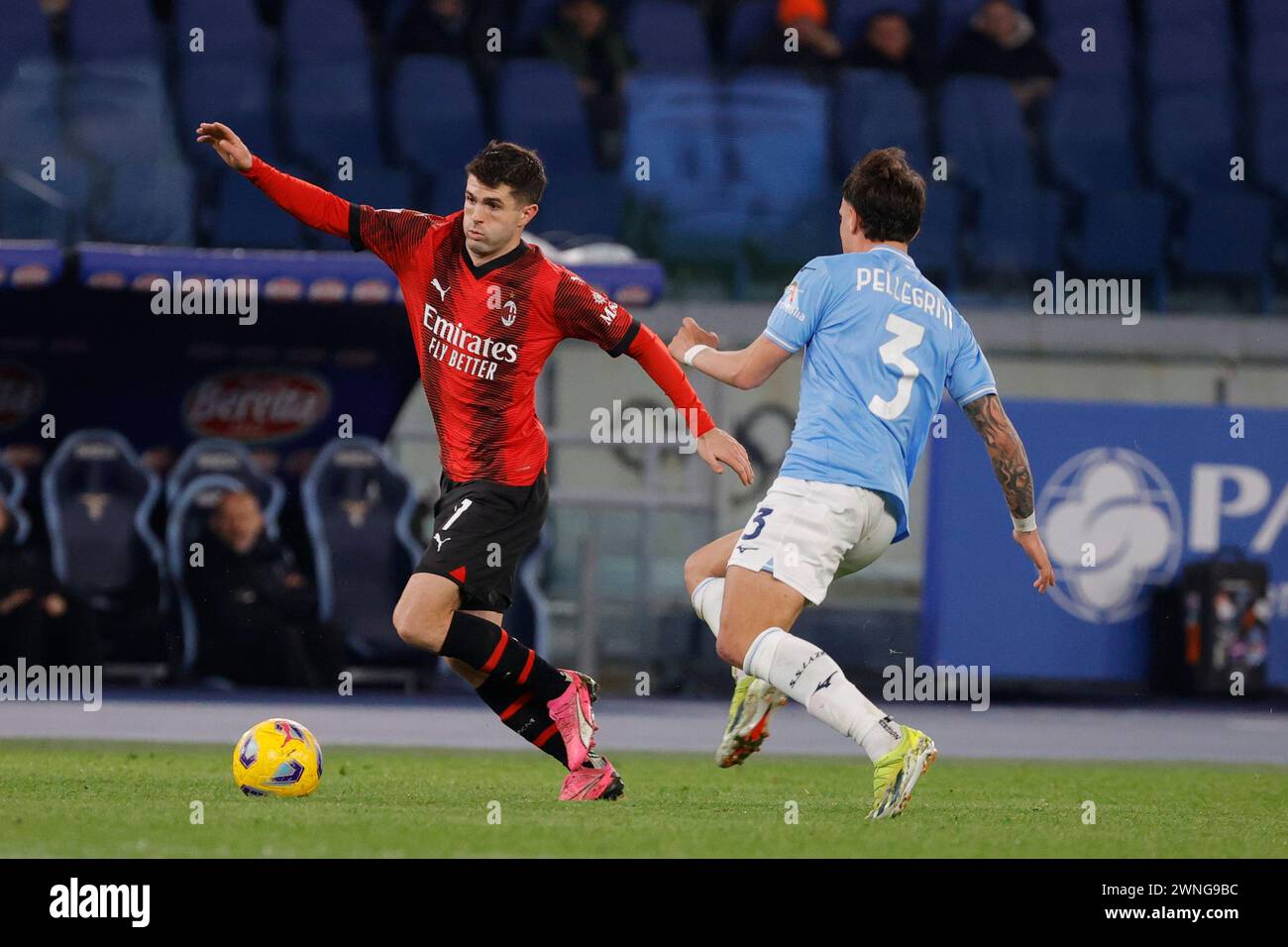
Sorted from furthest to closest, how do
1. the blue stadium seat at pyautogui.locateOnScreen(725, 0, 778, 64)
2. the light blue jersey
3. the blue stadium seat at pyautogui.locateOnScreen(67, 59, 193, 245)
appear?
the blue stadium seat at pyautogui.locateOnScreen(725, 0, 778, 64) → the blue stadium seat at pyautogui.locateOnScreen(67, 59, 193, 245) → the light blue jersey

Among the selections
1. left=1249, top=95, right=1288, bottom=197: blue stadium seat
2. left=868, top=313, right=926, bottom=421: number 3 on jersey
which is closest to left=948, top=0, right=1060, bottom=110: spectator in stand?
left=1249, top=95, right=1288, bottom=197: blue stadium seat

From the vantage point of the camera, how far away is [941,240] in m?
16.8

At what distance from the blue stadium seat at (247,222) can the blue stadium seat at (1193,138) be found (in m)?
7.46

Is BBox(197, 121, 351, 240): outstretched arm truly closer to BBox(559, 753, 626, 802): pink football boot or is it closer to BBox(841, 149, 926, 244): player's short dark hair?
BBox(841, 149, 926, 244): player's short dark hair

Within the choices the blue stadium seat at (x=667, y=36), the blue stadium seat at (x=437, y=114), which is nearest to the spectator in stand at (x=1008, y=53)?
the blue stadium seat at (x=667, y=36)

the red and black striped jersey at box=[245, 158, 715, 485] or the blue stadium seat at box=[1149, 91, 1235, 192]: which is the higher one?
the blue stadium seat at box=[1149, 91, 1235, 192]

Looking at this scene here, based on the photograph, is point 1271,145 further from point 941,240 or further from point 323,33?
point 323,33

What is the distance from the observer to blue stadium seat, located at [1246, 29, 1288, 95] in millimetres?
18703

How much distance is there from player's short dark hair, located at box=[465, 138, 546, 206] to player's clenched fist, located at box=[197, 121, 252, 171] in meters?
0.76

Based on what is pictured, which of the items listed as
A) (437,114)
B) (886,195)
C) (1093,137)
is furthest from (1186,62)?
(886,195)

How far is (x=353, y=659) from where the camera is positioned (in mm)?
14227

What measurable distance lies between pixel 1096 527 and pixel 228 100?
765cm

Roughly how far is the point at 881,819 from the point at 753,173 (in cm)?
1065

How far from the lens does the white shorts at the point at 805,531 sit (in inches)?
261
